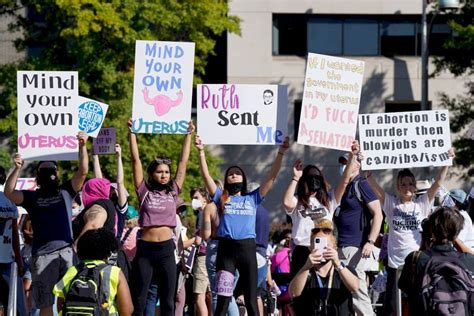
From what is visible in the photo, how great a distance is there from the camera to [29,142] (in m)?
12.6

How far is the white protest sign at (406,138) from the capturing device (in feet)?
43.1

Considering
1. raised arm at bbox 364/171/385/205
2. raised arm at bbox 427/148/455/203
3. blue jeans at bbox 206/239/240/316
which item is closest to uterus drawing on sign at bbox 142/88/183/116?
blue jeans at bbox 206/239/240/316

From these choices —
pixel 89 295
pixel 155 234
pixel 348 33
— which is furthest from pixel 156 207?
pixel 348 33

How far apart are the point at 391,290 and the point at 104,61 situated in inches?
716

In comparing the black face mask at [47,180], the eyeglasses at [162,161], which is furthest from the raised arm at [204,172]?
the black face mask at [47,180]

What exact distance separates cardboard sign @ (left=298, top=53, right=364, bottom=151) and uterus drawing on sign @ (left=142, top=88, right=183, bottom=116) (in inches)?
54.4

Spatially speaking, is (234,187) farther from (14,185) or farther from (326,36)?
(326,36)

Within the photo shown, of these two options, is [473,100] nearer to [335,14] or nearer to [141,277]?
[335,14]

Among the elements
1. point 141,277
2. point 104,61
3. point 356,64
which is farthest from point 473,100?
point 141,277

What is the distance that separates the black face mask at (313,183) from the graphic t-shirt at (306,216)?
0.36 feet

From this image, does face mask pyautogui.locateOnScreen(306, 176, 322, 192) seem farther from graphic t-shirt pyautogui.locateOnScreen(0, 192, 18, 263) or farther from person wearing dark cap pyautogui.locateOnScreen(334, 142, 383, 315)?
graphic t-shirt pyautogui.locateOnScreen(0, 192, 18, 263)

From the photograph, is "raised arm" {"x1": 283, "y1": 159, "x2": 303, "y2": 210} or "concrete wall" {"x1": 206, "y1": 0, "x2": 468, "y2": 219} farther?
"concrete wall" {"x1": 206, "y1": 0, "x2": 468, "y2": 219}

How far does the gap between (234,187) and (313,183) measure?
83 centimetres

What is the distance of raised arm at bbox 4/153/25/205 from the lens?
1179 centimetres
